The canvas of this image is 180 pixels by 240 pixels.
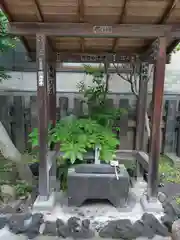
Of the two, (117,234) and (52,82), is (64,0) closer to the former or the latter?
(52,82)

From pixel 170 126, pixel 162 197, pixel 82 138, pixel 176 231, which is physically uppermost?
pixel 82 138

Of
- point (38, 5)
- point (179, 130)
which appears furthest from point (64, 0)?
point (179, 130)

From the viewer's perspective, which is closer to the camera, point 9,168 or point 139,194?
point 139,194

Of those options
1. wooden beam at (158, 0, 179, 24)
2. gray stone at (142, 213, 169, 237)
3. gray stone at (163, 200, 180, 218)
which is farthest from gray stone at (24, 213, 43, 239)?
wooden beam at (158, 0, 179, 24)

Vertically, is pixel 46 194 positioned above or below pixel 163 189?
above

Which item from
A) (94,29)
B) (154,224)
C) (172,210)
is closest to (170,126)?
(172,210)

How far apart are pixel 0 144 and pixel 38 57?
1.60m

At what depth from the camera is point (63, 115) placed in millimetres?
5125

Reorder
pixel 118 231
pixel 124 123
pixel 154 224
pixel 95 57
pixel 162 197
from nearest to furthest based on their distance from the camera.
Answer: pixel 118 231, pixel 154 224, pixel 162 197, pixel 95 57, pixel 124 123

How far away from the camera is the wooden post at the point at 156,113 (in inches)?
104

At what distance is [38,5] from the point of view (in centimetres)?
233

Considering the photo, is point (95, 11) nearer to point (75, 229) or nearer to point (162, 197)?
point (75, 229)

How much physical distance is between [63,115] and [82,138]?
93.4 inches

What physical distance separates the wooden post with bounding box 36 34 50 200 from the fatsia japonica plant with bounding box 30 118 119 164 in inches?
8.6
